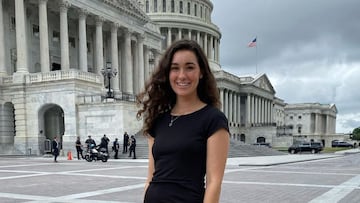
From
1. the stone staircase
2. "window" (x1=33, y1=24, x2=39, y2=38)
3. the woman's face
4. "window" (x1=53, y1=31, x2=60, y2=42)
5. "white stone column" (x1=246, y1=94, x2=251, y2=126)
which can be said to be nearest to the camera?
the woman's face

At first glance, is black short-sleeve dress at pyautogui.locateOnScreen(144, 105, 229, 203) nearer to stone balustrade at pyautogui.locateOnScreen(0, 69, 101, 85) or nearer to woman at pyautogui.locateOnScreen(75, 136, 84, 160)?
woman at pyautogui.locateOnScreen(75, 136, 84, 160)

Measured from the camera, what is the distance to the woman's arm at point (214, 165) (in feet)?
7.26

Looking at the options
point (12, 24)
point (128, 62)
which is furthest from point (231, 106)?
point (12, 24)

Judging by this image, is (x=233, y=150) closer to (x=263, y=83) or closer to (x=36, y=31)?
(x=36, y=31)

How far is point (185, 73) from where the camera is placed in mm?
2432

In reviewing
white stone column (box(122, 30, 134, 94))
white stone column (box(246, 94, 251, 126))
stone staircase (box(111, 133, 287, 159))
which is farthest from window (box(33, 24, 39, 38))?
white stone column (box(246, 94, 251, 126))

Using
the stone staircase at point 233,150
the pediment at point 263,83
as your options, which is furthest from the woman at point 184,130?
the pediment at point 263,83

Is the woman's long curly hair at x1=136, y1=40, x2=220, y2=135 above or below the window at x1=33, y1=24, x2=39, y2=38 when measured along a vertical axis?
below

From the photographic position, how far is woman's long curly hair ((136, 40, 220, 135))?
2.49 m

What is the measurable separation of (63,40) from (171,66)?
40.7m

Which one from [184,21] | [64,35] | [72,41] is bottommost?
[64,35]

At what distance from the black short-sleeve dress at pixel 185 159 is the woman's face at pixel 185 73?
17 centimetres

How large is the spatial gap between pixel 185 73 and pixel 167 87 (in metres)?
0.30

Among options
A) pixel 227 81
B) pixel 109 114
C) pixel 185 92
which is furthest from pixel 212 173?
pixel 227 81
